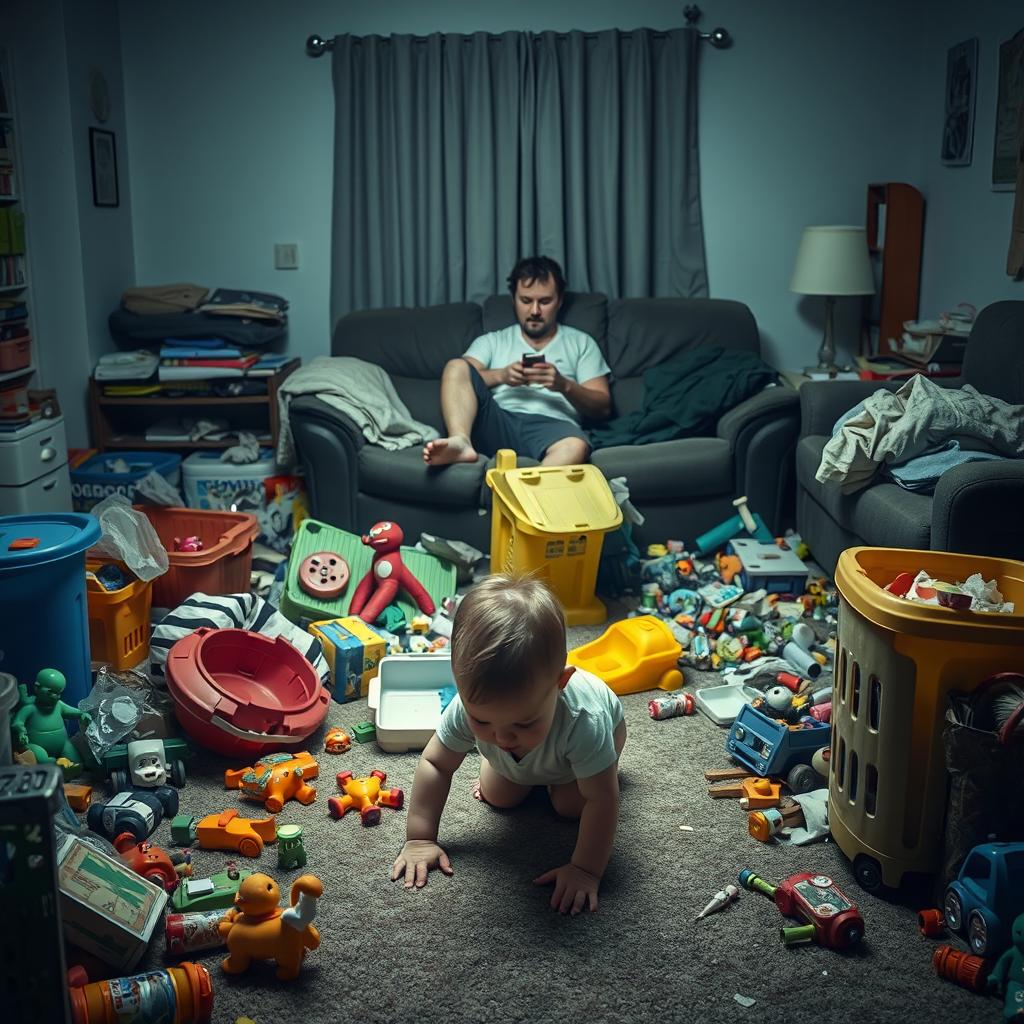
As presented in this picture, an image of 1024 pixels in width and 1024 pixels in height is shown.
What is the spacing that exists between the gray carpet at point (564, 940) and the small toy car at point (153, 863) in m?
0.05

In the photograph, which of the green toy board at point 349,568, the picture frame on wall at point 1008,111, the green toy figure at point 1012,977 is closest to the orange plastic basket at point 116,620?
the green toy board at point 349,568

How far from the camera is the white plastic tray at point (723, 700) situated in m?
2.43

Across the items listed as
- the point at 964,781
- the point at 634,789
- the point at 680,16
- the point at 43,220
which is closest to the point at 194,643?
Result: the point at 634,789

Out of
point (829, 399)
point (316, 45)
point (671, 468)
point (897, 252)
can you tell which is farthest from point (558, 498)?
point (316, 45)

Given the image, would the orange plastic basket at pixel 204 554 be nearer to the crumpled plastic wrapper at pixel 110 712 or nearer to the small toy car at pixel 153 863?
the crumpled plastic wrapper at pixel 110 712

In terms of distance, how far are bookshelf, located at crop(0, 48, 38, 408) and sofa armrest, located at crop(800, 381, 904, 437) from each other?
8.82 ft

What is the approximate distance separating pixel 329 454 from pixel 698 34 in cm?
231

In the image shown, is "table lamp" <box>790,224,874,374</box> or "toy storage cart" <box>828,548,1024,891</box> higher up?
"table lamp" <box>790,224,874,374</box>

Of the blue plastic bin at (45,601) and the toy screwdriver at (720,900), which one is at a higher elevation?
the blue plastic bin at (45,601)

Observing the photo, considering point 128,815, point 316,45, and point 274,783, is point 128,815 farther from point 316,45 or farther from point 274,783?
point 316,45

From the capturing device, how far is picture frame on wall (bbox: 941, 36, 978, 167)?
3965 mm

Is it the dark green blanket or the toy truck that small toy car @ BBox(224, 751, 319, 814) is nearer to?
the toy truck

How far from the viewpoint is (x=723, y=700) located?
250 cm

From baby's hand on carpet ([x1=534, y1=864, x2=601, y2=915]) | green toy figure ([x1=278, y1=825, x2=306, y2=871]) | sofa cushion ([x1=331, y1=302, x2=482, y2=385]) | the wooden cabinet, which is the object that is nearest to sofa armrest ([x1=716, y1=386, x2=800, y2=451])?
the wooden cabinet
